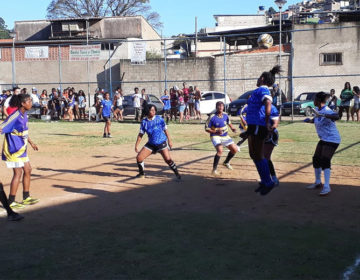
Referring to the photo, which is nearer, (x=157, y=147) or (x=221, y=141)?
(x=157, y=147)

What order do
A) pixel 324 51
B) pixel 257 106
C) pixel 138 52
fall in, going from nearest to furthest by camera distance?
pixel 257 106, pixel 138 52, pixel 324 51

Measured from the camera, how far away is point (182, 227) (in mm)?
6363

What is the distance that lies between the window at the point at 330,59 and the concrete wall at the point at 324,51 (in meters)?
0.23

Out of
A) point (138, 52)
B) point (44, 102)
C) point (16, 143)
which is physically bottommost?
point (16, 143)

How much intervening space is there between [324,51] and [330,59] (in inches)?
30.2

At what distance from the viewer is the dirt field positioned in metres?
4.86

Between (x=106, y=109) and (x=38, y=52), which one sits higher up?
(x=38, y=52)

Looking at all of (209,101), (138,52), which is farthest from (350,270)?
(209,101)

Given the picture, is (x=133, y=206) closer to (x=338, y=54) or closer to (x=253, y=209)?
(x=253, y=209)

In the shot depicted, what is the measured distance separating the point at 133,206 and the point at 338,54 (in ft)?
101

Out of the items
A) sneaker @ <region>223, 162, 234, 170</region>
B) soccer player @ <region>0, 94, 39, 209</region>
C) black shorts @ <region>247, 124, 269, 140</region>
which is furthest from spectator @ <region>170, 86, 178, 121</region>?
black shorts @ <region>247, 124, 269, 140</region>

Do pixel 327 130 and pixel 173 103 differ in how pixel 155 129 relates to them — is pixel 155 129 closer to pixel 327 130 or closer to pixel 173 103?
pixel 327 130

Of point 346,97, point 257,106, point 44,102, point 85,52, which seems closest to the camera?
point 257,106

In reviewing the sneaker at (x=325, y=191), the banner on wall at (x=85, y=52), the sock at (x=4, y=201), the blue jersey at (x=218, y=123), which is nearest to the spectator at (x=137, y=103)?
the banner on wall at (x=85, y=52)
